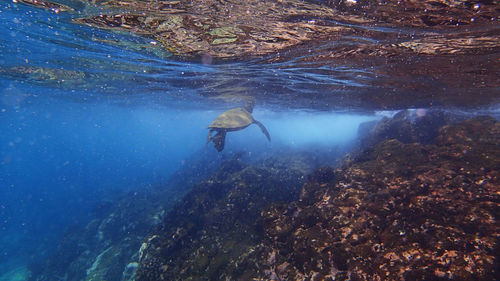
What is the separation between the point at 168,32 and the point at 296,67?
21.2ft

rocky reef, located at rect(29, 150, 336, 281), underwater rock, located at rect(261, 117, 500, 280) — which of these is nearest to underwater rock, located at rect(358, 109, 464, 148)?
rocky reef, located at rect(29, 150, 336, 281)

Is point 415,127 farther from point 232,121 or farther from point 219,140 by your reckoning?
point 219,140

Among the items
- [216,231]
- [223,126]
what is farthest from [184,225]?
[223,126]

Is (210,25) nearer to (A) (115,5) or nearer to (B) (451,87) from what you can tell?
(A) (115,5)

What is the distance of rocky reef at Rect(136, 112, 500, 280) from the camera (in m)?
4.27

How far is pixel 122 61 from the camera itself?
12.9 meters

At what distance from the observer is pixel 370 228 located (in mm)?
5438

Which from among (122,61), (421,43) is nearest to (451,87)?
(421,43)

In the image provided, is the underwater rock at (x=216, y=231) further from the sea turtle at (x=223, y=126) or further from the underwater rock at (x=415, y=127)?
the underwater rock at (x=415, y=127)

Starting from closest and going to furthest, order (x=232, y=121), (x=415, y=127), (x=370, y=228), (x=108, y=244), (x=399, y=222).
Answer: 1. (x=399, y=222)
2. (x=370, y=228)
3. (x=232, y=121)
4. (x=415, y=127)
5. (x=108, y=244)

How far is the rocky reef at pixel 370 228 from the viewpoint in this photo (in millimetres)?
4270

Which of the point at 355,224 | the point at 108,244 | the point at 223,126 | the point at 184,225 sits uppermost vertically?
the point at 355,224

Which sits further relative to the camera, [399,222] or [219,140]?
[219,140]

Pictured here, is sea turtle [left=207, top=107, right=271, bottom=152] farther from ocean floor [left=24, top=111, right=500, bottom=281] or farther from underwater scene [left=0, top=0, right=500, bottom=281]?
ocean floor [left=24, top=111, right=500, bottom=281]
